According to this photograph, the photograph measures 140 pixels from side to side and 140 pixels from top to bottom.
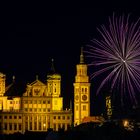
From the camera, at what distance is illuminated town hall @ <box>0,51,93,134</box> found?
97.2 metres

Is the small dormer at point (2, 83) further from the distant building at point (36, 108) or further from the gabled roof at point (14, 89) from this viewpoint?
the gabled roof at point (14, 89)

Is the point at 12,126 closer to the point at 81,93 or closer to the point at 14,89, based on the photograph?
the point at 14,89

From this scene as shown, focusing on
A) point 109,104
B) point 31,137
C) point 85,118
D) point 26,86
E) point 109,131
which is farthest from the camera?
point 26,86

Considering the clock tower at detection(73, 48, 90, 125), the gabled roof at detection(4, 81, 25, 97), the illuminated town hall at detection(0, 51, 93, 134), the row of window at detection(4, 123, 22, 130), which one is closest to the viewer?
the clock tower at detection(73, 48, 90, 125)

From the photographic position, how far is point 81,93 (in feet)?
320

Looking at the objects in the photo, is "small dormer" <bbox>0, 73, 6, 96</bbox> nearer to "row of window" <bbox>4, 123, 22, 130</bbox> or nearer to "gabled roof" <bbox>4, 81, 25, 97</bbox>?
"gabled roof" <bbox>4, 81, 25, 97</bbox>

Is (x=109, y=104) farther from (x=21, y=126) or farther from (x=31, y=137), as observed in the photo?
(x=31, y=137)

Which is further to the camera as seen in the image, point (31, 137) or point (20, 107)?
point (20, 107)

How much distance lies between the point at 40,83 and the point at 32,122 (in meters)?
4.66

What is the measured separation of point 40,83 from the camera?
96562 mm

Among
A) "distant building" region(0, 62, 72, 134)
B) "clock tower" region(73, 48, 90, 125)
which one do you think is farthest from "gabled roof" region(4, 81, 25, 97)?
"clock tower" region(73, 48, 90, 125)

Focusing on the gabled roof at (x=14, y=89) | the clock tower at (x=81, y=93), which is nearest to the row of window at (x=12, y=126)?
the gabled roof at (x=14, y=89)

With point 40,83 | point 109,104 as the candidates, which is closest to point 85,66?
point 40,83

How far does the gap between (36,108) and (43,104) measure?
2.98 ft
